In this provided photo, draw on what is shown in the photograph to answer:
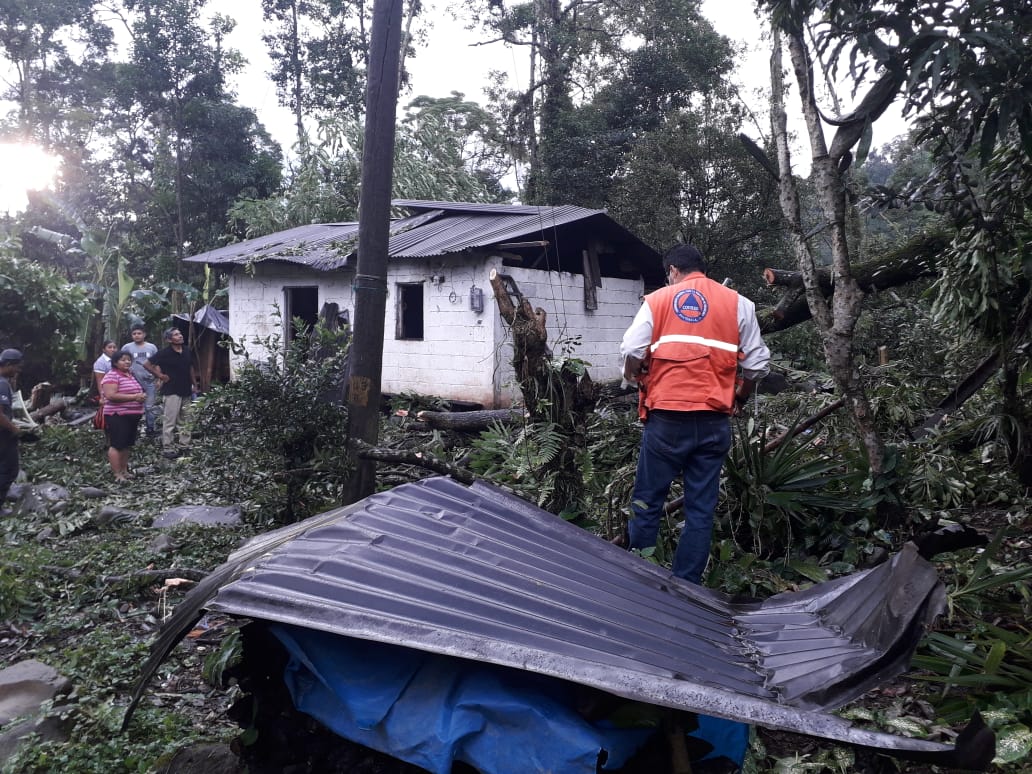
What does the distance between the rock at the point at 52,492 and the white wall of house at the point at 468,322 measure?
3570mm

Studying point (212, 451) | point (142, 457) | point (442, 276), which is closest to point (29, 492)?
point (142, 457)

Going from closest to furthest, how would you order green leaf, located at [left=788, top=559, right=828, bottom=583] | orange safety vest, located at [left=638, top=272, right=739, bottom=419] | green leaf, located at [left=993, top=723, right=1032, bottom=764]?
green leaf, located at [left=993, top=723, right=1032, bottom=764], orange safety vest, located at [left=638, top=272, right=739, bottom=419], green leaf, located at [left=788, top=559, right=828, bottom=583]

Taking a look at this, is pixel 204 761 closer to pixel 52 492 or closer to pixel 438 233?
pixel 52 492

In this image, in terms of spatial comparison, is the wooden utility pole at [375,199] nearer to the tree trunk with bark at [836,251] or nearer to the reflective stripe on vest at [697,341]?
the reflective stripe on vest at [697,341]

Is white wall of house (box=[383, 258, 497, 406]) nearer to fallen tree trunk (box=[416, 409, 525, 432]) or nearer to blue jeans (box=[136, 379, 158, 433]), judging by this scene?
fallen tree trunk (box=[416, 409, 525, 432])

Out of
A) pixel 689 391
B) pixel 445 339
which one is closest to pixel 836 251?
pixel 689 391

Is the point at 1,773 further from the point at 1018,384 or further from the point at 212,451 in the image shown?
the point at 1018,384

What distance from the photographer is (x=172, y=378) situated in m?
10.6

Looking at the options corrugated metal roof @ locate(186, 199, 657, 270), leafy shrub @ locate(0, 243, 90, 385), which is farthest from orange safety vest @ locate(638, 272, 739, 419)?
leafy shrub @ locate(0, 243, 90, 385)

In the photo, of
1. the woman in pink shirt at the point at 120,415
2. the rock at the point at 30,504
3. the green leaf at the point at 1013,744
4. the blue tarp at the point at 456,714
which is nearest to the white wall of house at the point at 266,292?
the woman in pink shirt at the point at 120,415

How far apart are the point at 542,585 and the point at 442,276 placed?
10339mm

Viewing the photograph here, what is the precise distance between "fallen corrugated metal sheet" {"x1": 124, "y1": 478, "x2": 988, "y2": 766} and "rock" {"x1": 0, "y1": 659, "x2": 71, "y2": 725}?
1.60m

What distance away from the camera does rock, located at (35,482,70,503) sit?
788cm

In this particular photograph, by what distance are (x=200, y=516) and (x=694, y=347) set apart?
15.9 feet
